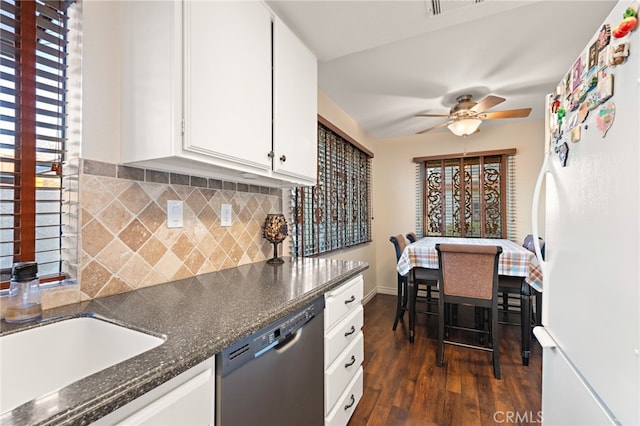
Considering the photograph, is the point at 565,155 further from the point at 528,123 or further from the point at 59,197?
the point at 528,123

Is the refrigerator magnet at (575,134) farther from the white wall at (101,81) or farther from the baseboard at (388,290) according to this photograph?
the baseboard at (388,290)

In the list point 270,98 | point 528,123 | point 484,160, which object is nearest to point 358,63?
point 270,98

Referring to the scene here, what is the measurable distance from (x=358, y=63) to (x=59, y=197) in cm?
211

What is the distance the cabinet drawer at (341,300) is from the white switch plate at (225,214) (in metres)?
0.70

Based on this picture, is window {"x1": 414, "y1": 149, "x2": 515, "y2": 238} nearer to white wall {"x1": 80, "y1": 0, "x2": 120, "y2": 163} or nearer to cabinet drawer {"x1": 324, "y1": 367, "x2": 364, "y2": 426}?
cabinet drawer {"x1": 324, "y1": 367, "x2": 364, "y2": 426}

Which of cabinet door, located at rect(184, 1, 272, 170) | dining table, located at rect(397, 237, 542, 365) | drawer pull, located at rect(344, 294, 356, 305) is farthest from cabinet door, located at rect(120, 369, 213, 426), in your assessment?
dining table, located at rect(397, 237, 542, 365)

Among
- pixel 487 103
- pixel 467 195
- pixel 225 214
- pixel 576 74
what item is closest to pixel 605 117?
pixel 576 74

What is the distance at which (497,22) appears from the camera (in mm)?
1752

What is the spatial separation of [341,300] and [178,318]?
2.59 feet

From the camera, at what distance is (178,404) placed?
62cm

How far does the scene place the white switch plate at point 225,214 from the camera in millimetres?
1536

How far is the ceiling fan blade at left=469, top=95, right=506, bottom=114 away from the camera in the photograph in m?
2.40

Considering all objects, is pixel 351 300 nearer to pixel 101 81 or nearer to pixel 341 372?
pixel 341 372
